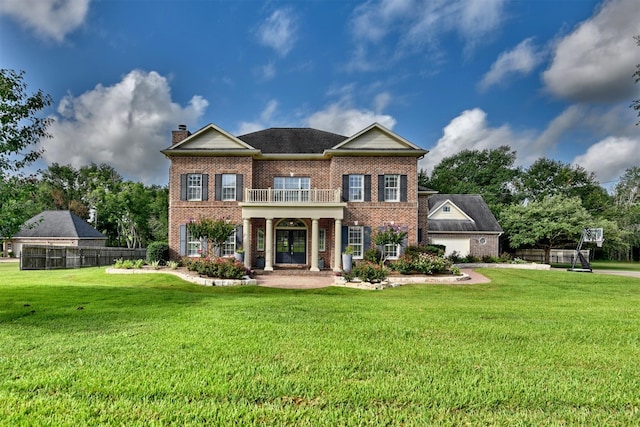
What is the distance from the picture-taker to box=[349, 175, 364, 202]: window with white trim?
18.3 metres

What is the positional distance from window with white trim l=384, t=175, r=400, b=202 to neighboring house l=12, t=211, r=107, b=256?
31512 millimetres

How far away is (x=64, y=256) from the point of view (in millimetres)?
21062

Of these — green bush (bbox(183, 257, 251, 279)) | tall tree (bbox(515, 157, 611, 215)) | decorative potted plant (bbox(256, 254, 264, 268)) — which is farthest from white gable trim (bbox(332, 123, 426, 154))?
tall tree (bbox(515, 157, 611, 215))

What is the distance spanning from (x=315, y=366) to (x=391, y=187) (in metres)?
15.3

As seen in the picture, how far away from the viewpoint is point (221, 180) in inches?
728

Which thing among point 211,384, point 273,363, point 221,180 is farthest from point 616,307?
point 221,180

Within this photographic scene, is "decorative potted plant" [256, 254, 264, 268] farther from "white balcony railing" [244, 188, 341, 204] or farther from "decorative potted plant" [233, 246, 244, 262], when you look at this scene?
"white balcony railing" [244, 188, 341, 204]

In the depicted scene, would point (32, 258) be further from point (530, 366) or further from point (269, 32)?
point (530, 366)

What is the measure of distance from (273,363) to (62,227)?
39.1 metres

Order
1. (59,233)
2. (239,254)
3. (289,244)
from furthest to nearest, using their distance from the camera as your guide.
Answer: (59,233), (289,244), (239,254)

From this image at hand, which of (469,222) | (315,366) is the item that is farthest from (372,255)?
(315,366)

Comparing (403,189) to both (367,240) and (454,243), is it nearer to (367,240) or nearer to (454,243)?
(367,240)

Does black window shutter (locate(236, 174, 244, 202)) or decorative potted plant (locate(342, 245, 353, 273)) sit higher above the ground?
black window shutter (locate(236, 174, 244, 202))

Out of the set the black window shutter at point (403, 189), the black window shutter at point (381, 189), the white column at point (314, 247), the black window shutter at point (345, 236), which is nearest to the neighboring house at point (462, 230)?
the black window shutter at point (403, 189)
